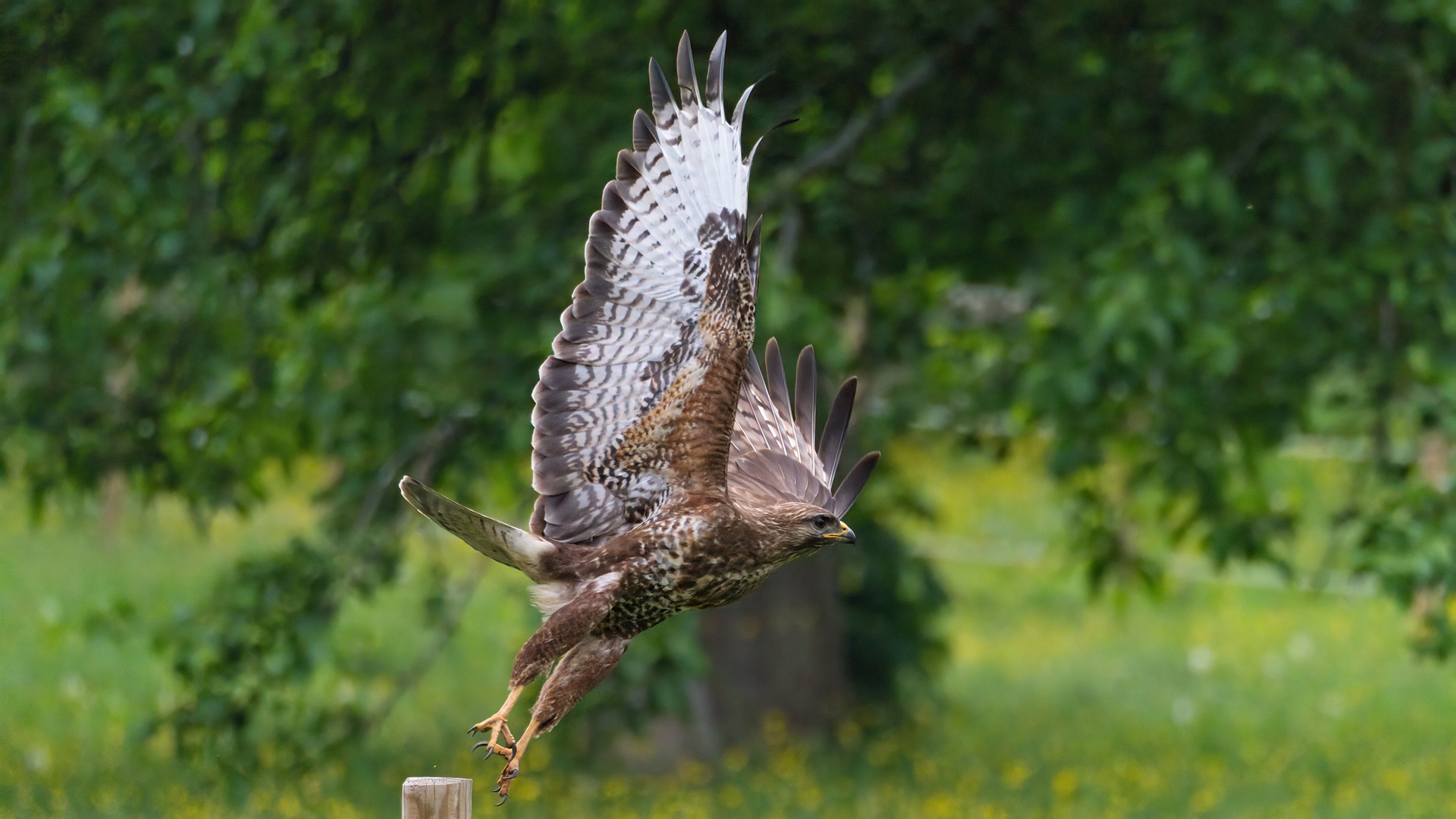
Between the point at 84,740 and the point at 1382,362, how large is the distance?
22.0 feet

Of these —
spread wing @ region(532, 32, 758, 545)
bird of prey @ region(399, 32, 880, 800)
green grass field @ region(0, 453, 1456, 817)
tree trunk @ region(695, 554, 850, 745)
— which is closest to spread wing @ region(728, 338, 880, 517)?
bird of prey @ region(399, 32, 880, 800)

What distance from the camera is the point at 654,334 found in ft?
11.1

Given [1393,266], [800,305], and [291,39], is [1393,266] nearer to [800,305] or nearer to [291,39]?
[800,305]

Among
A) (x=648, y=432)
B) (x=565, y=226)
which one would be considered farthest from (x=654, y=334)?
(x=565, y=226)

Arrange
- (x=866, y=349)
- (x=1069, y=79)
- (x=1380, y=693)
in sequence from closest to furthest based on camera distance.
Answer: (x=1069, y=79) < (x=866, y=349) < (x=1380, y=693)

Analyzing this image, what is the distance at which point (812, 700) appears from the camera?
903 cm

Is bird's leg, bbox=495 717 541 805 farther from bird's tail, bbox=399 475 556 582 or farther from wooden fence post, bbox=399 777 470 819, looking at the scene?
bird's tail, bbox=399 475 556 582

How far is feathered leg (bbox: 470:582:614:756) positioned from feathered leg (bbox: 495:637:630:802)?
5cm

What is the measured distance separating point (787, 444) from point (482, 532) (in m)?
1.26

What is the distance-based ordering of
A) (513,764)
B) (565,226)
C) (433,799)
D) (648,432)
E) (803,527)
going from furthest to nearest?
(565,226) → (648,432) → (803,527) → (433,799) → (513,764)

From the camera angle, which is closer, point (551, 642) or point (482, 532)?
point (551, 642)

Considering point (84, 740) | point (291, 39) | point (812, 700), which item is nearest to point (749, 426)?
point (291, 39)

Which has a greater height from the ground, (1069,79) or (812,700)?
(1069,79)

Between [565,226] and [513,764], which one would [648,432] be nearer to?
[513,764]
